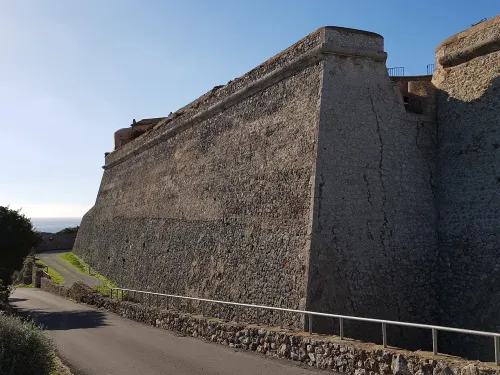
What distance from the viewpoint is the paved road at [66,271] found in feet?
90.7

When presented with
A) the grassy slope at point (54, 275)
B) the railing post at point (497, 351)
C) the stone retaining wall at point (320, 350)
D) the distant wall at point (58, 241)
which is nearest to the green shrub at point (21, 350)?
the stone retaining wall at point (320, 350)

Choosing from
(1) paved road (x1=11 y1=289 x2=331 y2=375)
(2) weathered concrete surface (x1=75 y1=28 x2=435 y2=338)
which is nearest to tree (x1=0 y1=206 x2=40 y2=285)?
(1) paved road (x1=11 y1=289 x2=331 y2=375)

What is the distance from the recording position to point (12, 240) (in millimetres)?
22094

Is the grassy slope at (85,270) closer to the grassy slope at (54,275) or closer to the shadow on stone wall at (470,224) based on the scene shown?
the grassy slope at (54,275)

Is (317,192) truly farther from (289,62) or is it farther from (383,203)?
(289,62)

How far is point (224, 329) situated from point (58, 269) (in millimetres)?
25701

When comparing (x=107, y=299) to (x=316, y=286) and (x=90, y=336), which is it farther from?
(x=316, y=286)

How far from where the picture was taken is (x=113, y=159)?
32.5 m

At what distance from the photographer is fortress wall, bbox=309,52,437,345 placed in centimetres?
1109

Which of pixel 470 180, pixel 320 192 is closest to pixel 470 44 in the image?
pixel 470 180

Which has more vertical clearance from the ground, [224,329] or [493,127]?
[493,127]

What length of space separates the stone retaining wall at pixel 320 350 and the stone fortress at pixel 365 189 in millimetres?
1065

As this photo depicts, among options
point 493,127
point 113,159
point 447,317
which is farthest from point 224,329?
point 113,159

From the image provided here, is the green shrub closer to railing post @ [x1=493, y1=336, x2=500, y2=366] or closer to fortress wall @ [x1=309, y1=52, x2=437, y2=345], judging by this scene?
fortress wall @ [x1=309, y1=52, x2=437, y2=345]
